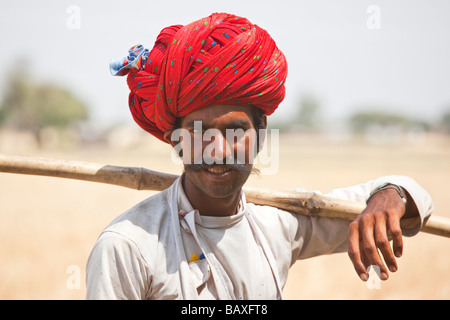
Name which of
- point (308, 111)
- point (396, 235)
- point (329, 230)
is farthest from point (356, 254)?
point (308, 111)

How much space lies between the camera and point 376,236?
2.46 m

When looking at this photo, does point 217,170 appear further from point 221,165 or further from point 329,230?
point 329,230

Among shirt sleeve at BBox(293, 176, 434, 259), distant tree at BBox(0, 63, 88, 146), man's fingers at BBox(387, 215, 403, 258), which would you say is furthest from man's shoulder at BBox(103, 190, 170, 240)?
distant tree at BBox(0, 63, 88, 146)

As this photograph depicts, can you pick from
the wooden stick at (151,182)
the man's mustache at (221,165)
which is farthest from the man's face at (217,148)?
the wooden stick at (151,182)

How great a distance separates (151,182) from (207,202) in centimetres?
49

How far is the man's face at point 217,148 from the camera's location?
2518mm

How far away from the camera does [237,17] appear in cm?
270

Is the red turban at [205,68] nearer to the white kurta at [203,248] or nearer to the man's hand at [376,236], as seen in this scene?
the white kurta at [203,248]

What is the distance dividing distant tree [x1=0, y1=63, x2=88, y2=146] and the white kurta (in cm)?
5288

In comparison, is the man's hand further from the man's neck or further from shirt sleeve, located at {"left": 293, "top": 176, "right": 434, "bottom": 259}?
the man's neck

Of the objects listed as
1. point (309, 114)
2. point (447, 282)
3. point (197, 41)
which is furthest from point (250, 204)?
point (309, 114)

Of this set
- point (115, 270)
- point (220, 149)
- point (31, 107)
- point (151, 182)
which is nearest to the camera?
point (115, 270)

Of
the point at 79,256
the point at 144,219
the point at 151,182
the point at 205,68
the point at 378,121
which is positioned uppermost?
the point at 378,121

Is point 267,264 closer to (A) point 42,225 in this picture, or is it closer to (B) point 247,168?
(B) point 247,168
